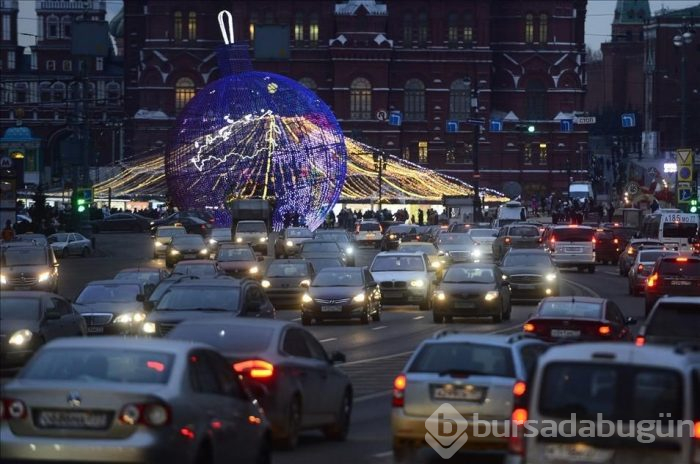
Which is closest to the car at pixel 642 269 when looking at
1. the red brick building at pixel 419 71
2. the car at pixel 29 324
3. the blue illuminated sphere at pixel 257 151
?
the car at pixel 29 324

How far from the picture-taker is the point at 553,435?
1339 centimetres

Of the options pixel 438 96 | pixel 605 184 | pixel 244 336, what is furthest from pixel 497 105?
pixel 244 336

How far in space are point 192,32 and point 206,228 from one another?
179 feet

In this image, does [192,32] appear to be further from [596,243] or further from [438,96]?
[596,243]

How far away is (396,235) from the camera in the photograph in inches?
3241

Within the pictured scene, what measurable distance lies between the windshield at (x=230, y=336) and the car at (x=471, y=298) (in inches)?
837

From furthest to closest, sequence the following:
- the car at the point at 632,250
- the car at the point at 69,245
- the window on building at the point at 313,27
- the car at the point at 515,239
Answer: the window on building at the point at 313,27 → the car at the point at 69,245 → the car at the point at 515,239 → the car at the point at 632,250

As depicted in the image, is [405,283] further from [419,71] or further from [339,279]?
[419,71]

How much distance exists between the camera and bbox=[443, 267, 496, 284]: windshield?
41562 mm

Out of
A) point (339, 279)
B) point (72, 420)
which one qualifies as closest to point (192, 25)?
point (339, 279)

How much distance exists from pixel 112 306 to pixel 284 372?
17.3 meters

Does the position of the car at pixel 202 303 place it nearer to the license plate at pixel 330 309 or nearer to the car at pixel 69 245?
the license plate at pixel 330 309

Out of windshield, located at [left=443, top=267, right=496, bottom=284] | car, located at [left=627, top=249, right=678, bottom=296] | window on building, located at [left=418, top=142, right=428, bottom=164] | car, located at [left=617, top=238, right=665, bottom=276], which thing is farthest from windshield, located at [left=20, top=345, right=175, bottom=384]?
window on building, located at [left=418, top=142, right=428, bottom=164]

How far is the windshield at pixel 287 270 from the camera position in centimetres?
4644
